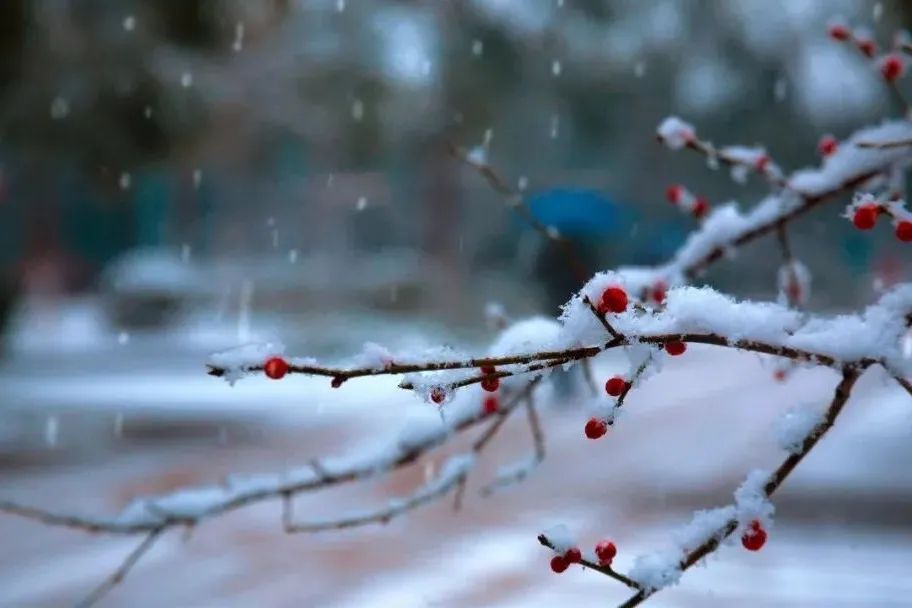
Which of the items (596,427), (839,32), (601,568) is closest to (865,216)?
(596,427)

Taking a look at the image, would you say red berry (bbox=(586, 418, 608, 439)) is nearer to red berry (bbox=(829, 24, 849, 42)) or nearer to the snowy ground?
the snowy ground

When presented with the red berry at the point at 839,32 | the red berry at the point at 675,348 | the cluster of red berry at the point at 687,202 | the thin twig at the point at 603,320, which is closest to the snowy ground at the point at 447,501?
the red berry at the point at 675,348

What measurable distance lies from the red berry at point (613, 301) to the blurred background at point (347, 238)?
583 mm

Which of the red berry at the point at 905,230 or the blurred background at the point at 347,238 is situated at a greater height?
the blurred background at the point at 347,238

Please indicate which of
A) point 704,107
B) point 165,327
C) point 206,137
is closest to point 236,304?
point 165,327

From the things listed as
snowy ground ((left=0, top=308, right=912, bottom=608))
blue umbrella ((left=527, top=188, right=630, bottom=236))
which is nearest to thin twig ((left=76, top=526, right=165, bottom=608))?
snowy ground ((left=0, top=308, right=912, bottom=608))

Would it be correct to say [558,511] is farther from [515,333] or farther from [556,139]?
[556,139]

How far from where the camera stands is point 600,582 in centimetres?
530

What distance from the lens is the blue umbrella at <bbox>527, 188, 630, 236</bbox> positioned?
49.6ft

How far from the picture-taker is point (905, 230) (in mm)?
1363

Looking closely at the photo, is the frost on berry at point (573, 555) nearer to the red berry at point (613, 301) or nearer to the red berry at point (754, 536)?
the red berry at point (754, 536)

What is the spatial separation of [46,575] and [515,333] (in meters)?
4.95

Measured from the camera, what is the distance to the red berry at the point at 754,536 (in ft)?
4.52

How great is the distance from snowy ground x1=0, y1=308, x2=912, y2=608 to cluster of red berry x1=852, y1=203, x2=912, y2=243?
32 cm
